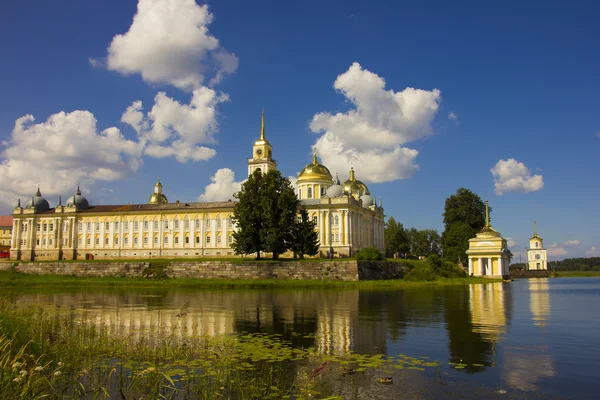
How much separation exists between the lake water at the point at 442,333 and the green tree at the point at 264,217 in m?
30.7

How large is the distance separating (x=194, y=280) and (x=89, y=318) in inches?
1538

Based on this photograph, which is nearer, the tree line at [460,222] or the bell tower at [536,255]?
the tree line at [460,222]

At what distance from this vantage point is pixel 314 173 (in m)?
103

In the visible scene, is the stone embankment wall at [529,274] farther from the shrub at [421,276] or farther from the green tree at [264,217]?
the green tree at [264,217]

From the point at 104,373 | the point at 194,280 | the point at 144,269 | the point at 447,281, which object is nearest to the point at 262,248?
the point at 194,280

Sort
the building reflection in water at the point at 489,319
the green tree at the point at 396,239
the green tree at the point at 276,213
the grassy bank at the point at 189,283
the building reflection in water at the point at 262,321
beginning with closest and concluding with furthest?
the building reflection in water at the point at 262,321 → the building reflection in water at the point at 489,319 → the grassy bank at the point at 189,283 → the green tree at the point at 276,213 → the green tree at the point at 396,239

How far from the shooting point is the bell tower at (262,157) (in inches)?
4063

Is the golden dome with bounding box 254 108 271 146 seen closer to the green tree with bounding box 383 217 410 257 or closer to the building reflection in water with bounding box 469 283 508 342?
the green tree with bounding box 383 217 410 257

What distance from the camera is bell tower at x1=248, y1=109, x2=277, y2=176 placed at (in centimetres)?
10319

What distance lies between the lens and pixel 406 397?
448 inches

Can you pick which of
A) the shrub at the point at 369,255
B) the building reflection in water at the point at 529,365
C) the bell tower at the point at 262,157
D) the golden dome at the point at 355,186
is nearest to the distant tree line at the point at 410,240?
the golden dome at the point at 355,186

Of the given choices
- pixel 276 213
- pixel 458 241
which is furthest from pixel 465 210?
pixel 276 213

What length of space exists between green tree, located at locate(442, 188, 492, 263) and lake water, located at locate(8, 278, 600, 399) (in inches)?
2470

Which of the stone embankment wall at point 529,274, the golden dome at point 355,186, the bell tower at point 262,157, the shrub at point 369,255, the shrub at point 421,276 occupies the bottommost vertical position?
the stone embankment wall at point 529,274
